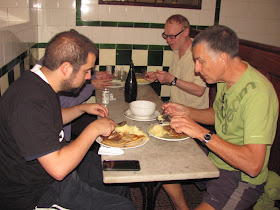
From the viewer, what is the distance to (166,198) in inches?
110

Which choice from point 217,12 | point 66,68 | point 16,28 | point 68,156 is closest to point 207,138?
point 68,156

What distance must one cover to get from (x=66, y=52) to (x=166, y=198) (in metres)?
1.90

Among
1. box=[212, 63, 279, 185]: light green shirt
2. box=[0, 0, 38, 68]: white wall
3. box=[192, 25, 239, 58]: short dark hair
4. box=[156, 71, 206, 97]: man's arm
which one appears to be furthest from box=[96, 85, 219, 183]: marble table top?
box=[0, 0, 38, 68]: white wall

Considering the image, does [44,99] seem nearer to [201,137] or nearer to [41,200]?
[41,200]

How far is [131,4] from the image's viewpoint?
11.9 feet

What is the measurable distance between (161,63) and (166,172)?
9.04ft

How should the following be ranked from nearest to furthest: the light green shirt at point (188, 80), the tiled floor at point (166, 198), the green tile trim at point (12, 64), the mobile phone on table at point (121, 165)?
1. the mobile phone on table at point (121, 165)
2. the green tile trim at point (12, 64)
3. the tiled floor at point (166, 198)
4. the light green shirt at point (188, 80)

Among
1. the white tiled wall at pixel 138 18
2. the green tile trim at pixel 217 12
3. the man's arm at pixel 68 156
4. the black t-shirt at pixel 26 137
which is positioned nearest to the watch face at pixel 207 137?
the man's arm at pixel 68 156

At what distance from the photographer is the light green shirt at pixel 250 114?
157 cm

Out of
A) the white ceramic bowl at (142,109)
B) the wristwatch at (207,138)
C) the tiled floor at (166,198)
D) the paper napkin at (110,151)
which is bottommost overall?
the tiled floor at (166,198)

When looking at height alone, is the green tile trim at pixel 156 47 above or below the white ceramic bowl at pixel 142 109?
above

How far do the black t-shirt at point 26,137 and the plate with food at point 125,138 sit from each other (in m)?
0.30

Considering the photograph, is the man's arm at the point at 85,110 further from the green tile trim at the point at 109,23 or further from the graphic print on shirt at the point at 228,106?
the green tile trim at the point at 109,23

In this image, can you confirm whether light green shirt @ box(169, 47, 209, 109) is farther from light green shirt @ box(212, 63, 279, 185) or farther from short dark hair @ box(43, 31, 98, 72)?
short dark hair @ box(43, 31, 98, 72)
